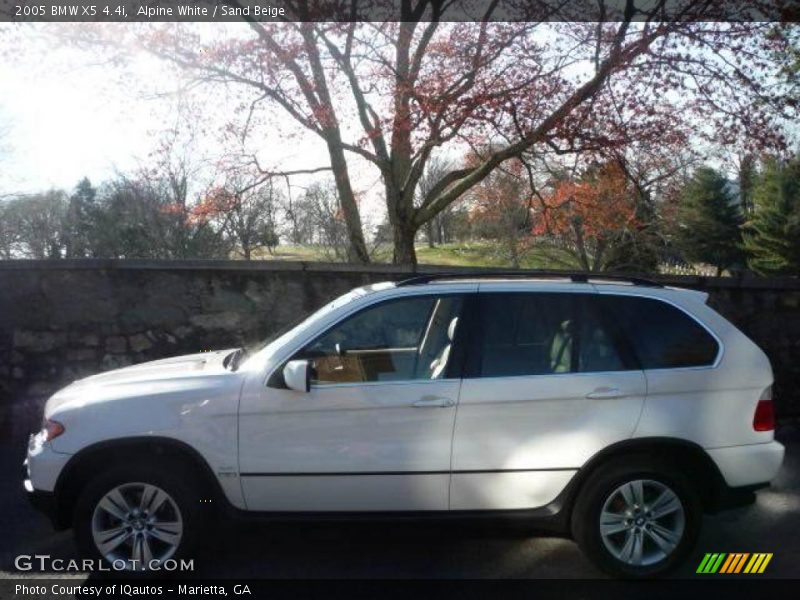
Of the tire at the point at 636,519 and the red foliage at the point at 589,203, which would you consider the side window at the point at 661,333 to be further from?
the red foliage at the point at 589,203

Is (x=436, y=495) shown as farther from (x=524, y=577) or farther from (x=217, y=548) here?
(x=217, y=548)

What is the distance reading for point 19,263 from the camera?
293 inches

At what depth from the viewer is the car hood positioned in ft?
13.2

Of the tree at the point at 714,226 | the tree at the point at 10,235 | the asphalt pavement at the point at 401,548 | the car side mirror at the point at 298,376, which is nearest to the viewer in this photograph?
the car side mirror at the point at 298,376

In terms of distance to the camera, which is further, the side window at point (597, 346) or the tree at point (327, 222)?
the tree at point (327, 222)

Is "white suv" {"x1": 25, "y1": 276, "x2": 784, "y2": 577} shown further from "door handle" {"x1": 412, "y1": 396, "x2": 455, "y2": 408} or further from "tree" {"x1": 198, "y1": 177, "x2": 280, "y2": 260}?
"tree" {"x1": 198, "y1": 177, "x2": 280, "y2": 260}

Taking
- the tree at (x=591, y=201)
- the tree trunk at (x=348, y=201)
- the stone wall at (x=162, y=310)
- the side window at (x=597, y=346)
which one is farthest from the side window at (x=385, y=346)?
the tree at (x=591, y=201)

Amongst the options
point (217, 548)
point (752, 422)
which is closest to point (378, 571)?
point (217, 548)

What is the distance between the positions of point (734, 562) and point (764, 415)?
91 cm

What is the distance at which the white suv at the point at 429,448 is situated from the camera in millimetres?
3939

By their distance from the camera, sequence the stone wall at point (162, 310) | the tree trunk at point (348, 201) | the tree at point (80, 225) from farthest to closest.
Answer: the tree at point (80, 225), the tree trunk at point (348, 201), the stone wall at point (162, 310)

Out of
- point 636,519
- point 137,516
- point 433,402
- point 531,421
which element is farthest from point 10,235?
point 636,519

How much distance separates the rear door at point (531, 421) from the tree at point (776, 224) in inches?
1180

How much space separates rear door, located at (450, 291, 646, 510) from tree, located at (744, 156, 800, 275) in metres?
30.0
